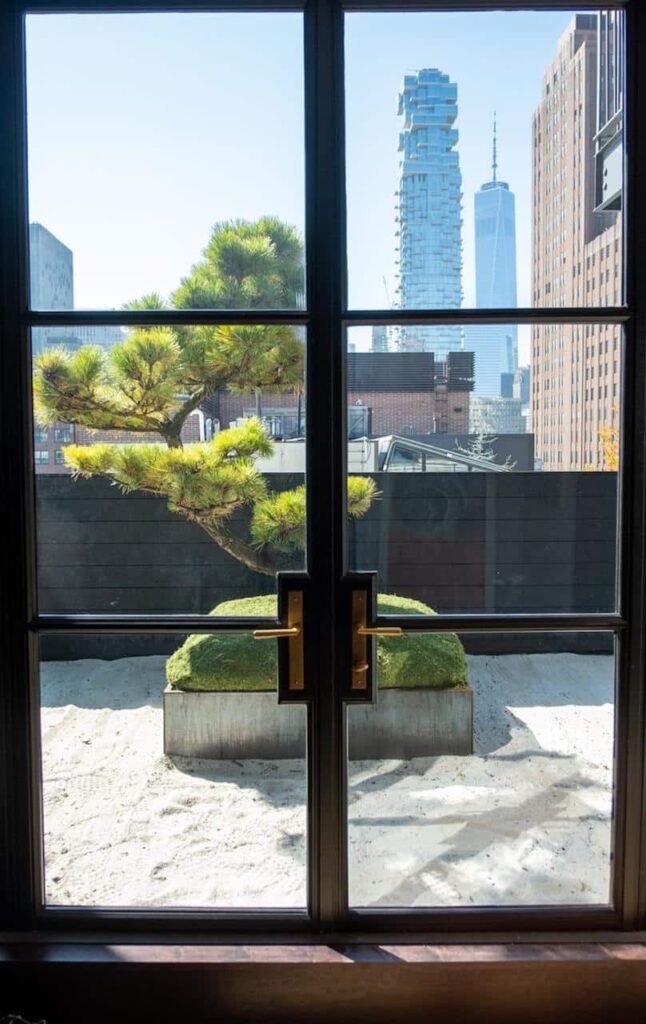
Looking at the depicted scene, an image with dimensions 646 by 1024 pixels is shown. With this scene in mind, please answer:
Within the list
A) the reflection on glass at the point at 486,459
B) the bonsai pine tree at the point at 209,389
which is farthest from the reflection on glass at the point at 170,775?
the reflection on glass at the point at 486,459

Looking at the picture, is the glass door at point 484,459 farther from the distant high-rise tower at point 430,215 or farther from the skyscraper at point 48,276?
the skyscraper at point 48,276

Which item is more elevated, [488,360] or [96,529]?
[488,360]

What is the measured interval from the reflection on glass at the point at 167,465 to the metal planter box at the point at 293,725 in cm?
24

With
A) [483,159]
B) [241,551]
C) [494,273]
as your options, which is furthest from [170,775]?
[483,159]

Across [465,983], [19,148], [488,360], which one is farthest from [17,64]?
[465,983]

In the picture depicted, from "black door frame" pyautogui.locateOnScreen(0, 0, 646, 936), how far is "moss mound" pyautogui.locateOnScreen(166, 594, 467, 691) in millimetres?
40

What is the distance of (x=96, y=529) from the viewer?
169 cm

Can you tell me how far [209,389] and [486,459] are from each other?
0.66 meters

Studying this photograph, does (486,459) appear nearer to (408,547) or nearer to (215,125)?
(408,547)

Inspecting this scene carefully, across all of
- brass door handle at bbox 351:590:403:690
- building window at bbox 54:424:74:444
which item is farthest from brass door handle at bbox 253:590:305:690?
building window at bbox 54:424:74:444

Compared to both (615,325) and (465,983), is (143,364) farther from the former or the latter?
(465,983)

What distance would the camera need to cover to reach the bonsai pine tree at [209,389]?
5.41 ft

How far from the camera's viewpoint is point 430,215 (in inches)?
66.0

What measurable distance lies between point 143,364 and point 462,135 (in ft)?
2.95
